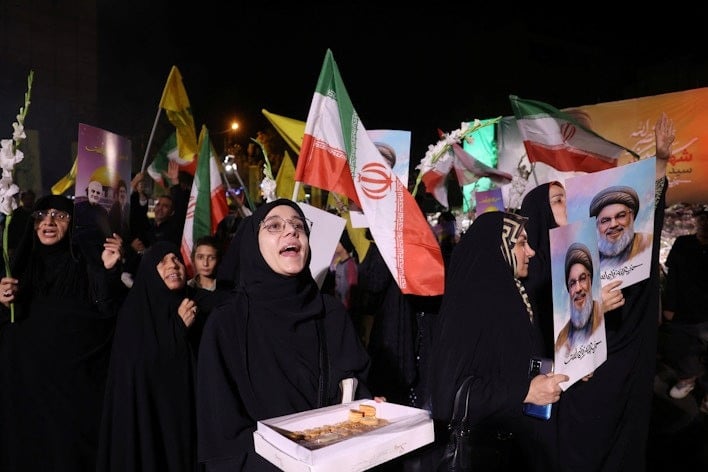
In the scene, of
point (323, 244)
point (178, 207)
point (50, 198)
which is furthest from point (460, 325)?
point (178, 207)

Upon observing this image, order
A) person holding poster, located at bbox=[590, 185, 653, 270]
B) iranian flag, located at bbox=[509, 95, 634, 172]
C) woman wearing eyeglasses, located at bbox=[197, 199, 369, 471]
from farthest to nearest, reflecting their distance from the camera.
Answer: iranian flag, located at bbox=[509, 95, 634, 172] < person holding poster, located at bbox=[590, 185, 653, 270] < woman wearing eyeglasses, located at bbox=[197, 199, 369, 471]

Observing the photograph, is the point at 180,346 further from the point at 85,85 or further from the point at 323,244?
the point at 85,85

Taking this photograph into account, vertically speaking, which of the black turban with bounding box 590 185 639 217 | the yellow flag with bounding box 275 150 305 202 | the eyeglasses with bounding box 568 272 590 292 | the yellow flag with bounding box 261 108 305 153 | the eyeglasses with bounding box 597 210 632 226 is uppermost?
the yellow flag with bounding box 261 108 305 153

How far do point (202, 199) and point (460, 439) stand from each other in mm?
3682

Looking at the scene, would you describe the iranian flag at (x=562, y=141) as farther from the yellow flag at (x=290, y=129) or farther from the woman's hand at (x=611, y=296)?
the woman's hand at (x=611, y=296)

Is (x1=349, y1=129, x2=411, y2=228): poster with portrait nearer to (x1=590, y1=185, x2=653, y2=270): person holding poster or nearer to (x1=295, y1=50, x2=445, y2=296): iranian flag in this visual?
(x1=295, y1=50, x2=445, y2=296): iranian flag

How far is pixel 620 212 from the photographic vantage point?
2400 millimetres

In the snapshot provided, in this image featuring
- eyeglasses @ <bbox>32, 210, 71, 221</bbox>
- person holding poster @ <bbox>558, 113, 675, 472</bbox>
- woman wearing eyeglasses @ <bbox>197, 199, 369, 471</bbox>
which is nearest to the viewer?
woman wearing eyeglasses @ <bbox>197, 199, 369, 471</bbox>

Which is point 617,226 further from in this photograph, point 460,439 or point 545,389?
point 460,439

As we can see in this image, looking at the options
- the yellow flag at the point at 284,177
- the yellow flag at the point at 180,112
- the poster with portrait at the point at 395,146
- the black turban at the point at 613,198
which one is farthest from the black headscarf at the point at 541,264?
the yellow flag at the point at 180,112

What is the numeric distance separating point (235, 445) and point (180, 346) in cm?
182

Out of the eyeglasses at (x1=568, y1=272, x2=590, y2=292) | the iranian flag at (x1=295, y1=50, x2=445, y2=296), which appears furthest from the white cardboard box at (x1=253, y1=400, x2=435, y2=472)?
the iranian flag at (x1=295, y1=50, x2=445, y2=296)

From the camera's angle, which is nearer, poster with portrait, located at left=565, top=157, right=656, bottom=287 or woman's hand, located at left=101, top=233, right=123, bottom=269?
poster with portrait, located at left=565, top=157, right=656, bottom=287

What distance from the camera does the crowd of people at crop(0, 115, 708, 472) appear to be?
2.15 m
